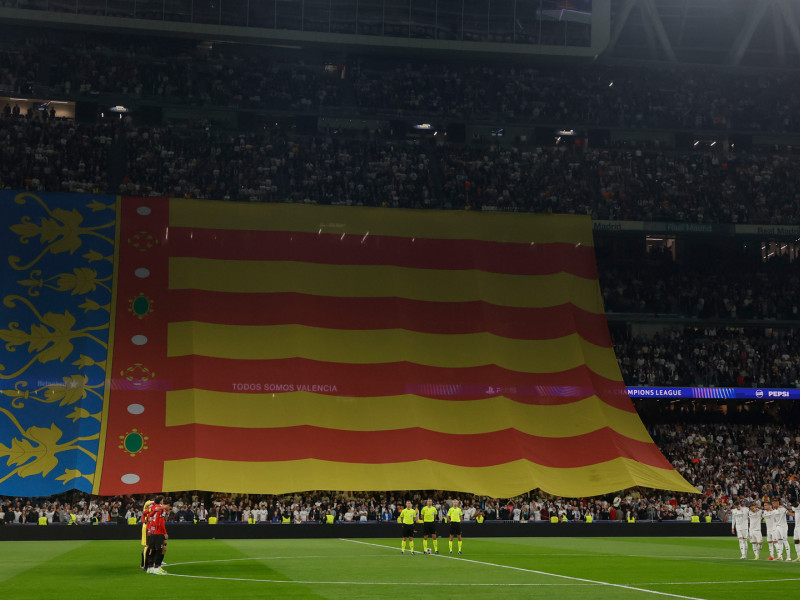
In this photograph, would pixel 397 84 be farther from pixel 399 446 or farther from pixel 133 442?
pixel 133 442

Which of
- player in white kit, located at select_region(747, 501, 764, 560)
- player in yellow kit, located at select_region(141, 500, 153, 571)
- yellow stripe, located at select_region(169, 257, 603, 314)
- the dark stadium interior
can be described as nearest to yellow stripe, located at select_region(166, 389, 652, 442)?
yellow stripe, located at select_region(169, 257, 603, 314)

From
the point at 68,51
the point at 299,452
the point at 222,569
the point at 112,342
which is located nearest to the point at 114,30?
the point at 68,51

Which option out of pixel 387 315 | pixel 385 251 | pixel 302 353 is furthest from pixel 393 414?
pixel 385 251

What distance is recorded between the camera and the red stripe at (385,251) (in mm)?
53344

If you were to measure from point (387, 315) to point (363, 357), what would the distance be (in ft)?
8.72

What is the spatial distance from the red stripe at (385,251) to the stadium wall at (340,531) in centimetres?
1421

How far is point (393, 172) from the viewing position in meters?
65.7

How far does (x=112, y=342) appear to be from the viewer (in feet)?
163

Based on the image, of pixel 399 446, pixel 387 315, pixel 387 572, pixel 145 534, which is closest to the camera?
pixel 387 572

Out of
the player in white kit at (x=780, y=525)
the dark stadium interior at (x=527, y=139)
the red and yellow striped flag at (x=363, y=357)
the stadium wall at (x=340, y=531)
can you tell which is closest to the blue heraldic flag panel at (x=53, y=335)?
the red and yellow striped flag at (x=363, y=357)

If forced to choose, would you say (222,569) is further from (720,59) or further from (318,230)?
(720,59)

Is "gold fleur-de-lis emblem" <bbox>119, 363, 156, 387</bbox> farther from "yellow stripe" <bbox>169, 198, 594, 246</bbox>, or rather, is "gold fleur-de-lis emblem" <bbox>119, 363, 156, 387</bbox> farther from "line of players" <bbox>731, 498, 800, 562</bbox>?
"line of players" <bbox>731, 498, 800, 562</bbox>

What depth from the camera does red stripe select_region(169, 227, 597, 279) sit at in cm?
5334

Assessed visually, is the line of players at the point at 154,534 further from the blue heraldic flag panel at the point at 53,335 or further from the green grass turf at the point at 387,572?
the blue heraldic flag panel at the point at 53,335
